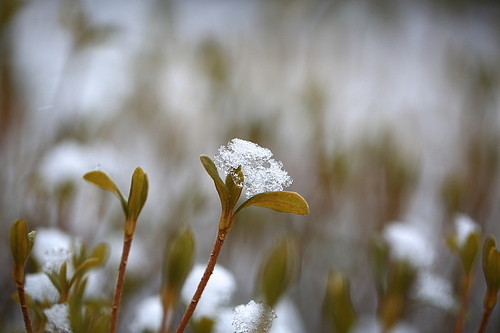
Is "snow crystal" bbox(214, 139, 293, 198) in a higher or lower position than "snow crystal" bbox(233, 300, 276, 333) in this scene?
higher

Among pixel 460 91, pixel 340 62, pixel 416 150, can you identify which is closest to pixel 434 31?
pixel 340 62

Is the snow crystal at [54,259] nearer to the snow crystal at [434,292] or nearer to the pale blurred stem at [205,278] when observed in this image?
the pale blurred stem at [205,278]

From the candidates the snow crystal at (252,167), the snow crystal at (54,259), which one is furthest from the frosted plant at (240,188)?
the snow crystal at (54,259)

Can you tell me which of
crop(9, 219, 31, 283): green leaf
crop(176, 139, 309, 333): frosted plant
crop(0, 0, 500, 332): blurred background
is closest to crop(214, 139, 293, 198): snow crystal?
crop(176, 139, 309, 333): frosted plant

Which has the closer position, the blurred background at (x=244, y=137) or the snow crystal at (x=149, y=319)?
the snow crystal at (x=149, y=319)

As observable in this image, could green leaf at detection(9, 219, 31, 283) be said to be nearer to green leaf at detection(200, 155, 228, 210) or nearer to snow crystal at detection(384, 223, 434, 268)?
green leaf at detection(200, 155, 228, 210)

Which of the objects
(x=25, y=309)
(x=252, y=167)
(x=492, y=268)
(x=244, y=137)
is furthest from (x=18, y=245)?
(x=244, y=137)
